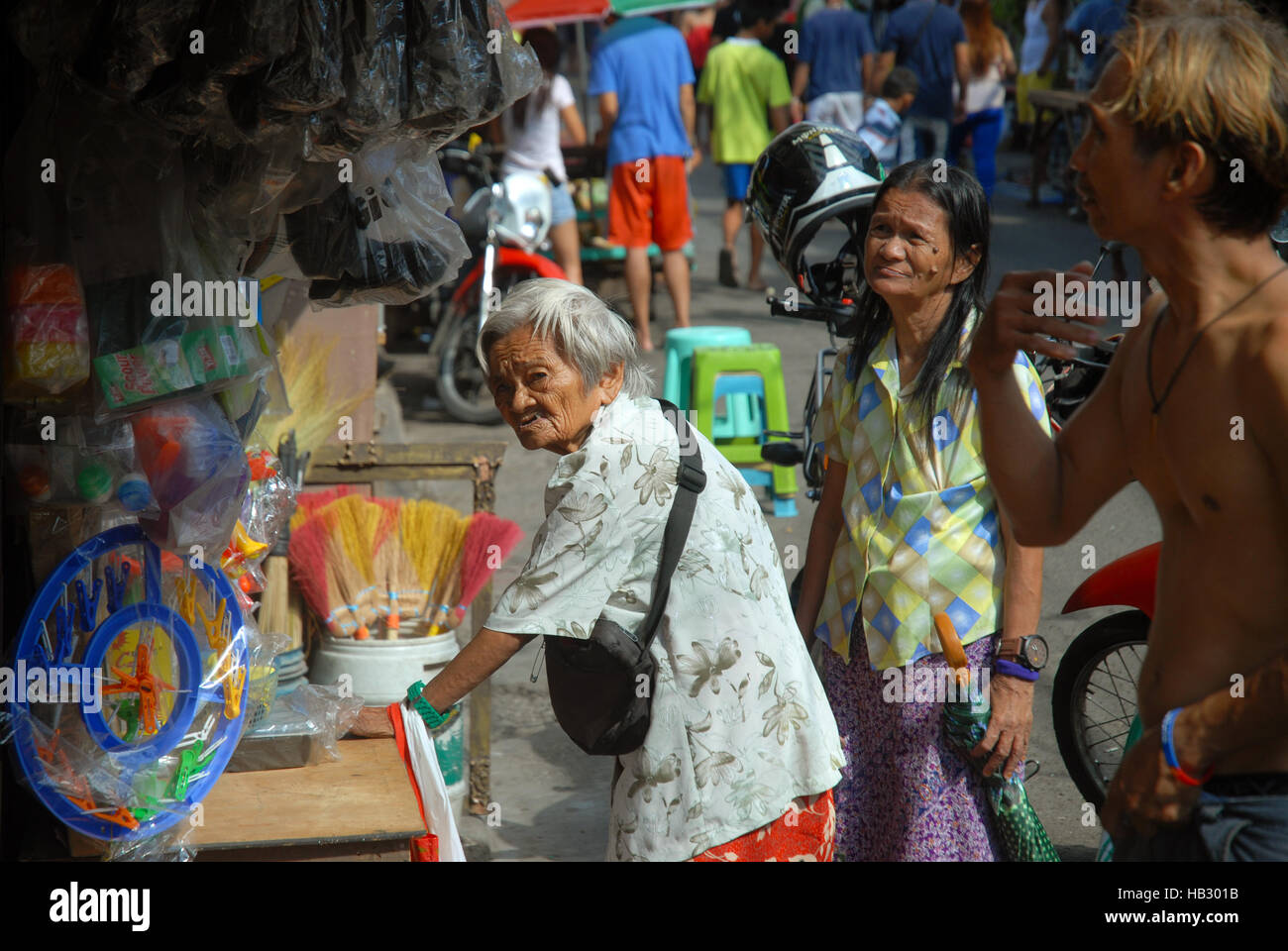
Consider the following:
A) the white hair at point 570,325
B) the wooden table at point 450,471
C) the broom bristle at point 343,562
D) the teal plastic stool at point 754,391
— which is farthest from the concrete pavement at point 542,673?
the white hair at point 570,325

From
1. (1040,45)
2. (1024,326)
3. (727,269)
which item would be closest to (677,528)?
(1024,326)

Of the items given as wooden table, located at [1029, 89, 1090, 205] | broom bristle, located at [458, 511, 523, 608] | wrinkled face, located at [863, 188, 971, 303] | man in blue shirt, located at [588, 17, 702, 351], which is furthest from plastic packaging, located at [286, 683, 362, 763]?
wooden table, located at [1029, 89, 1090, 205]

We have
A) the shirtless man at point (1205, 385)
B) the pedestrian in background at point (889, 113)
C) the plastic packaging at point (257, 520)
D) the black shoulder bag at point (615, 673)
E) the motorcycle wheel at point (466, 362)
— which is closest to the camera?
the shirtless man at point (1205, 385)

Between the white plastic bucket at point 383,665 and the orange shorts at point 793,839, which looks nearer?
the orange shorts at point 793,839

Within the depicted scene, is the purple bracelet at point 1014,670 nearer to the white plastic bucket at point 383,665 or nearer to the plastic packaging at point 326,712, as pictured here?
the plastic packaging at point 326,712

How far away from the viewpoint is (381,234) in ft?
8.39

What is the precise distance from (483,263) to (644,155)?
1.38m

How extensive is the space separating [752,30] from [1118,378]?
26.9 feet

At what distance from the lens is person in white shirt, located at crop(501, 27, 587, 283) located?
739cm

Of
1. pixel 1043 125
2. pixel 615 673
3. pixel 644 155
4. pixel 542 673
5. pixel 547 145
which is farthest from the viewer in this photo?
pixel 1043 125

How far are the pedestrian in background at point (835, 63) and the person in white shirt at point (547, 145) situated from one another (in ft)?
8.34

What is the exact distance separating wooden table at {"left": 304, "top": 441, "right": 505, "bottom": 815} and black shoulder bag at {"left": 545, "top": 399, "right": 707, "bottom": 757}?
1.55 m

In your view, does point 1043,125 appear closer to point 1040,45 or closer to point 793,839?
point 1040,45

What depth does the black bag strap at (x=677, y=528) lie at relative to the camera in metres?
2.06
